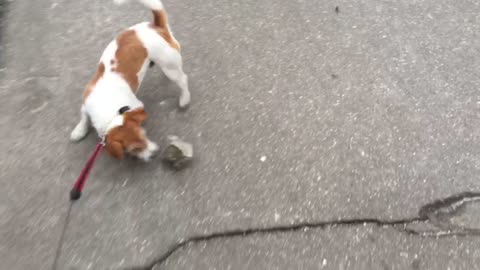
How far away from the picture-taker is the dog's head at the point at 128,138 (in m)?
2.09

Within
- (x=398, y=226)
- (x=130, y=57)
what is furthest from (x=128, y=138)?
(x=398, y=226)

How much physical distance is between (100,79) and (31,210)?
69cm

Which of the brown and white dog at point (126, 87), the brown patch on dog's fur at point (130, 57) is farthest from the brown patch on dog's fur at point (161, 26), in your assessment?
the brown patch on dog's fur at point (130, 57)

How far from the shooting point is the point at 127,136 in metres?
2.11

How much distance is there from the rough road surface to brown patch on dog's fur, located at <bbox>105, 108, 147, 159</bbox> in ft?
0.74

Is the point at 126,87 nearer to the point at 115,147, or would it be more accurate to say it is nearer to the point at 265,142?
the point at 115,147

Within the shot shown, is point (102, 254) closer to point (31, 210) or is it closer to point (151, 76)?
point (31, 210)

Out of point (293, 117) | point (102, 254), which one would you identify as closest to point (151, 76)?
point (293, 117)

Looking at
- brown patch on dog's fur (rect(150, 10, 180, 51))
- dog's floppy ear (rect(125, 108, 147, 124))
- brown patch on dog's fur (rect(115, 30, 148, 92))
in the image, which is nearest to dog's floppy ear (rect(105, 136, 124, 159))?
dog's floppy ear (rect(125, 108, 147, 124))

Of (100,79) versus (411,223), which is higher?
(100,79)

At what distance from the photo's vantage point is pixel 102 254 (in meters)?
2.04

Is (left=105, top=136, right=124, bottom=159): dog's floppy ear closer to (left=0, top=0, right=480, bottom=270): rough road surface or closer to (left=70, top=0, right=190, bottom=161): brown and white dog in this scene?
(left=70, top=0, right=190, bottom=161): brown and white dog

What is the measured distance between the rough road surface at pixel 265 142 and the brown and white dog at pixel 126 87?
0.71ft

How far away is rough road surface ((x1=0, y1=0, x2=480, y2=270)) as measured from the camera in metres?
2.09
